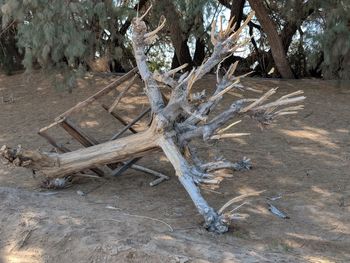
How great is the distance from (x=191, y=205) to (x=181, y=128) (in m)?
0.71

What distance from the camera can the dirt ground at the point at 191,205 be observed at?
13.3ft

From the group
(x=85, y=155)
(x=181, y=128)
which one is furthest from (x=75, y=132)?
(x=181, y=128)

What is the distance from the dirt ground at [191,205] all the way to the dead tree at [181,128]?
1.03 feet

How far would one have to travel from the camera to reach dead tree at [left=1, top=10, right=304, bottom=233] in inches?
192

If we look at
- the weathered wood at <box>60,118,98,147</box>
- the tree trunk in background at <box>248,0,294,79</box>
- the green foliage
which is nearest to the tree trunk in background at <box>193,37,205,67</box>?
the tree trunk in background at <box>248,0,294,79</box>

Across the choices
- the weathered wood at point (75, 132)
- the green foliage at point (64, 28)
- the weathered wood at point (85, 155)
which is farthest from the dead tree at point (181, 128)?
the green foliage at point (64, 28)

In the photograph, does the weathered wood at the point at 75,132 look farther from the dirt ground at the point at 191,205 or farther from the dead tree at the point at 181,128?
the dirt ground at the point at 191,205

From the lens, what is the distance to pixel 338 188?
5.44m

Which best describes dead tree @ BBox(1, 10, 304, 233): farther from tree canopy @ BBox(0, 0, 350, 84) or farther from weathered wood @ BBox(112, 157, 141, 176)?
tree canopy @ BBox(0, 0, 350, 84)

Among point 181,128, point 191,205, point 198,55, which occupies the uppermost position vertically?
point 198,55

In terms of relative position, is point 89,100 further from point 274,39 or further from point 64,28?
point 274,39

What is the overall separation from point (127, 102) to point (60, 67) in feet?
4.14

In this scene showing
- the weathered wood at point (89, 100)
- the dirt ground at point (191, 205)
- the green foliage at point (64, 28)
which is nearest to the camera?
the dirt ground at point (191, 205)

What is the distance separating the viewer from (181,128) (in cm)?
516
